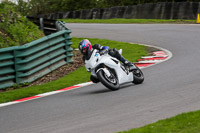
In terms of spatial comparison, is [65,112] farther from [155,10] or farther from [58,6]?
[58,6]

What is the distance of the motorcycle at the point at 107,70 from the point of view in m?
8.83

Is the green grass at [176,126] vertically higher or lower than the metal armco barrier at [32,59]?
higher

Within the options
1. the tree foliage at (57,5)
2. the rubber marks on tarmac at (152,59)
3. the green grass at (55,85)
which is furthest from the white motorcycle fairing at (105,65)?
the tree foliage at (57,5)

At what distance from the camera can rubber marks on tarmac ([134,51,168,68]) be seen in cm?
1302

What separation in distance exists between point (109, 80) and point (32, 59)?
3.70 metres

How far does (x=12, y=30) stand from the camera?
44.6 ft

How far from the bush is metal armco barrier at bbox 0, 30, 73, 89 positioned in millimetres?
976

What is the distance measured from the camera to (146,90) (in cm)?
861

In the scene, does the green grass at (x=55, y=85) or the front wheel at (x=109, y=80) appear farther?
the green grass at (x=55, y=85)

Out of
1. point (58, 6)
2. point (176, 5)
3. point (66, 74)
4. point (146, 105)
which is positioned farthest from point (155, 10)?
point (58, 6)

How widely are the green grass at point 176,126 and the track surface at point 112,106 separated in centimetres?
31

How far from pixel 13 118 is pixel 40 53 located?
5636 mm

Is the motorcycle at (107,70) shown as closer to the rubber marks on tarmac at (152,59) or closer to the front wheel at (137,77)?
the front wheel at (137,77)

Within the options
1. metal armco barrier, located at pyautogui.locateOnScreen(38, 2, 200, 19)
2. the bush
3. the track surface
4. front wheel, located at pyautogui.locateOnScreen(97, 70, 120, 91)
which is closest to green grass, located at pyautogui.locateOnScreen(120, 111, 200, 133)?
the track surface
